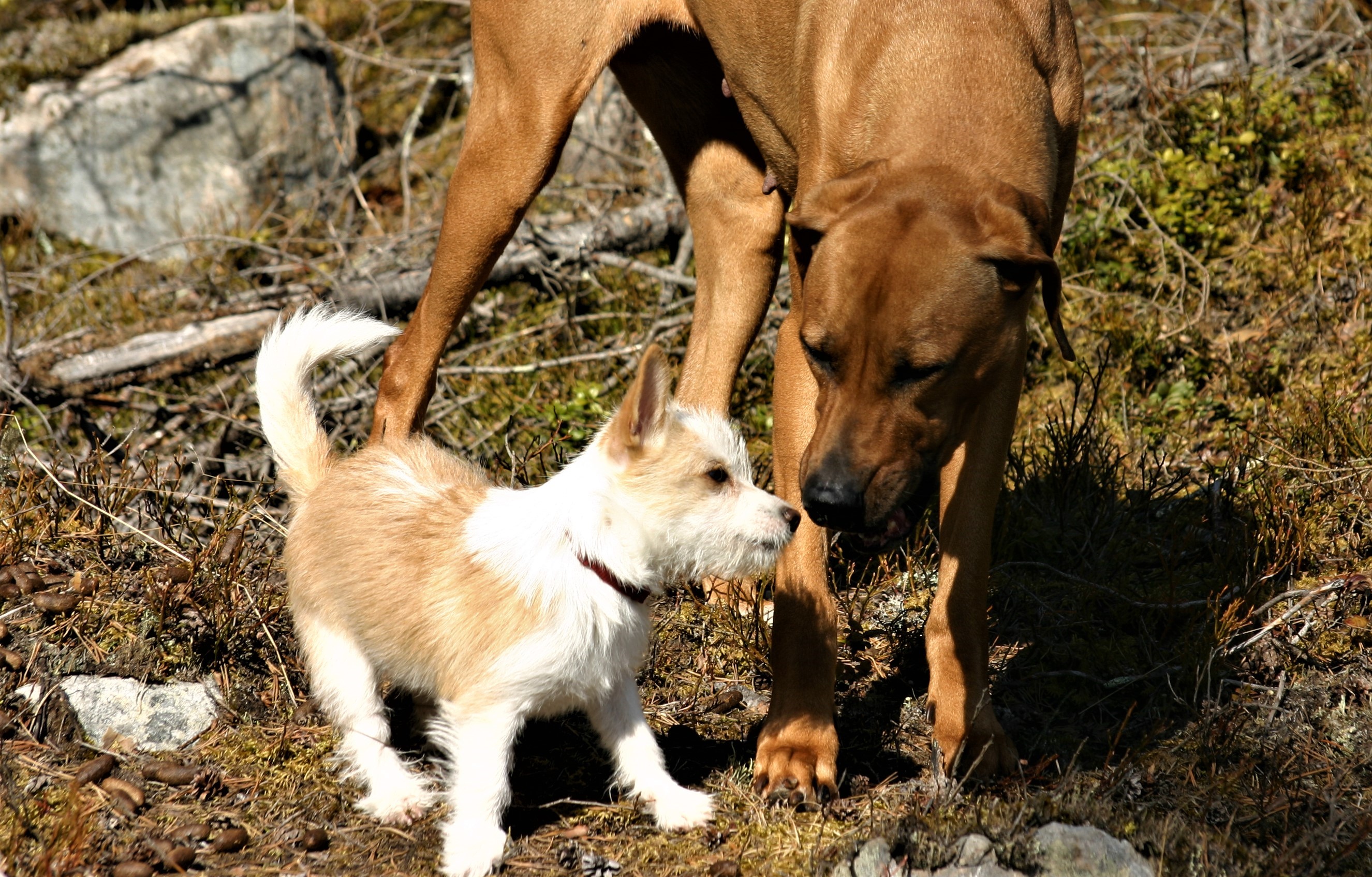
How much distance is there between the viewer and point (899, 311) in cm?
279

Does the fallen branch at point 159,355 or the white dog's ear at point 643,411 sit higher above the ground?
the white dog's ear at point 643,411

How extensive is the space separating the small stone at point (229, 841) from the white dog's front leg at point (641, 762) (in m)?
0.89

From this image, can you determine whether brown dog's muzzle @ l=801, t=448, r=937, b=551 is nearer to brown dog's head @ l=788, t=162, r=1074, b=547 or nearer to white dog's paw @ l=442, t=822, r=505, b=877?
brown dog's head @ l=788, t=162, r=1074, b=547

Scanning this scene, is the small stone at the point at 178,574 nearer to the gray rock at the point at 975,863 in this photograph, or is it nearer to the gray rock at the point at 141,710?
the gray rock at the point at 141,710

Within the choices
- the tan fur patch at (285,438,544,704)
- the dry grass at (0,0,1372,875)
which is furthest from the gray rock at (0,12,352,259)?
the tan fur patch at (285,438,544,704)

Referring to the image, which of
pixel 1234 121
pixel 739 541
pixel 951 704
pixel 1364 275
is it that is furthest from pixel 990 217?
pixel 1234 121

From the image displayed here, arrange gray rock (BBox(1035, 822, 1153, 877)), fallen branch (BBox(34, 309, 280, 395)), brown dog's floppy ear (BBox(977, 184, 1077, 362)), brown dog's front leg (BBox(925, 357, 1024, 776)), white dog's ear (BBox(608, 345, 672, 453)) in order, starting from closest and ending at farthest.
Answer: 1. gray rock (BBox(1035, 822, 1153, 877))
2. white dog's ear (BBox(608, 345, 672, 453))
3. brown dog's floppy ear (BBox(977, 184, 1077, 362))
4. brown dog's front leg (BBox(925, 357, 1024, 776))
5. fallen branch (BBox(34, 309, 280, 395))

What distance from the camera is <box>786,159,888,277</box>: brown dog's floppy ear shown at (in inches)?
115

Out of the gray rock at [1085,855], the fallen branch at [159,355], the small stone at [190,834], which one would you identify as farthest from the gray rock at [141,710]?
the gray rock at [1085,855]

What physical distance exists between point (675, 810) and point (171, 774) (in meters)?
1.31

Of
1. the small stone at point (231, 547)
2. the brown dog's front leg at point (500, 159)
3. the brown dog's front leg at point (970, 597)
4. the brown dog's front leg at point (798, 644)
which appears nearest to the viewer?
the brown dog's front leg at point (798, 644)

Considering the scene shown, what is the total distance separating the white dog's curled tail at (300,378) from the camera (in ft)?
10.9

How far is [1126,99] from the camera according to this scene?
638cm

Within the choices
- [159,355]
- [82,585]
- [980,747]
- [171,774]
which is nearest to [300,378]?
[82,585]
